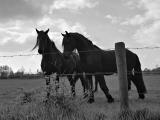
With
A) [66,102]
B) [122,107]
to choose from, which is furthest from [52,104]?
[122,107]

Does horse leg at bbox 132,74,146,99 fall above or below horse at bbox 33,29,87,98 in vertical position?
below

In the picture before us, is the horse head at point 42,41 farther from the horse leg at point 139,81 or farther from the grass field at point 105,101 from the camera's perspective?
the horse leg at point 139,81

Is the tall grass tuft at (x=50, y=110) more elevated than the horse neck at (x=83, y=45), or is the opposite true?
the horse neck at (x=83, y=45)

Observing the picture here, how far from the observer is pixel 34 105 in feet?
20.0

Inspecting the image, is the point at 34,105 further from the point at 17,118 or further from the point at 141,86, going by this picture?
the point at 141,86

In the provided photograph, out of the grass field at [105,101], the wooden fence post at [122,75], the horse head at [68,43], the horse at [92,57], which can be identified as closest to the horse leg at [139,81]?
the horse at [92,57]

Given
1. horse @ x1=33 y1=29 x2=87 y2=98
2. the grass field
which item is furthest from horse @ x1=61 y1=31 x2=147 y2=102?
horse @ x1=33 y1=29 x2=87 y2=98

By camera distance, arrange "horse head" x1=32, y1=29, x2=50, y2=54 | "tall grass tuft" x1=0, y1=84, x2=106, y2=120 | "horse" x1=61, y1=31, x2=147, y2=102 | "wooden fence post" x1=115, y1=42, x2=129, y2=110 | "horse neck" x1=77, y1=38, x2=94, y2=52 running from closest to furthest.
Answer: "tall grass tuft" x1=0, y1=84, x2=106, y2=120 → "wooden fence post" x1=115, y1=42, x2=129, y2=110 → "horse" x1=61, y1=31, x2=147, y2=102 → "horse head" x1=32, y1=29, x2=50, y2=54 → "horse neck" x1=77, y1=38, x2=94, y2=52

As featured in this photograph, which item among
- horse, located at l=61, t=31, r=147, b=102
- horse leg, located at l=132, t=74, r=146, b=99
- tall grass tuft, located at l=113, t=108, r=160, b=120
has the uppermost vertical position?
horse, located at l=61, t=31, r=147, b=102

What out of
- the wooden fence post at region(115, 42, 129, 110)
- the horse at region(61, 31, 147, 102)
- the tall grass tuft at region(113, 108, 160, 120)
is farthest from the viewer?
the horse at region(61, 31, 147, 102)

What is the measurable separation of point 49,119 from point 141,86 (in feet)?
18.1

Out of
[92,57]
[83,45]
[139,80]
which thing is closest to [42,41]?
[83,45]

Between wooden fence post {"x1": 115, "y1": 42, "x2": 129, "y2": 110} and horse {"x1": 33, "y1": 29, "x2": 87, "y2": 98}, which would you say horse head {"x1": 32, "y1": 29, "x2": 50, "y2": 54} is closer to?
horse {"x1": 33, "y1": 29, "x2": 87, "y2": 98}

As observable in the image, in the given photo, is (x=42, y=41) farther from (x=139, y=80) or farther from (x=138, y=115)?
(x=138, y=115)
